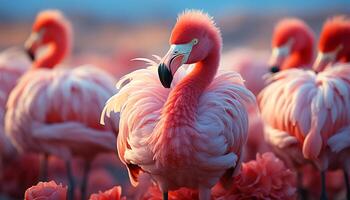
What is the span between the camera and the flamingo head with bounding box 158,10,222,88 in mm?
3979

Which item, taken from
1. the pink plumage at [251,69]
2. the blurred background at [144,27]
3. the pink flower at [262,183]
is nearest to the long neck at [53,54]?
the pink plumage at [251,69]

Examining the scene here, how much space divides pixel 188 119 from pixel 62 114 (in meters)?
1.68

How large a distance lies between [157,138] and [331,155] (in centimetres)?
134

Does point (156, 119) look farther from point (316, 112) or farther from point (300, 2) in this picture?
point (300, 2)

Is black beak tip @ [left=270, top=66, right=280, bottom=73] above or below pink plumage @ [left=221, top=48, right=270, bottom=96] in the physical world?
above

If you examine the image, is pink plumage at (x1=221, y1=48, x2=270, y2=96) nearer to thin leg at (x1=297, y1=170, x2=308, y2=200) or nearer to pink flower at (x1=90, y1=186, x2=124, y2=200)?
thin leg at (x1=297, y1=170, x2=308, y2=200)

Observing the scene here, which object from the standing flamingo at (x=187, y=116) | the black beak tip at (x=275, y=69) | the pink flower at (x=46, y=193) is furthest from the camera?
the black beak tip at (x=275, y=69)

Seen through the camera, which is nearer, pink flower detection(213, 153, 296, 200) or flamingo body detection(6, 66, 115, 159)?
pink flower detection(213, 153, 296, 200)

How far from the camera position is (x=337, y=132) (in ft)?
15.4

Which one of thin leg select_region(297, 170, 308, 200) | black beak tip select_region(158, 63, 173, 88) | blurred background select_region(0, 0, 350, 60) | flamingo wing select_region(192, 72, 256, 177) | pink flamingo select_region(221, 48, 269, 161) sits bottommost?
blurred background select_region(0, 0, 350, 60)

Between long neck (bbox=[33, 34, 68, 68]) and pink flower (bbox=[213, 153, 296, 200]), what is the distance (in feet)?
7.93

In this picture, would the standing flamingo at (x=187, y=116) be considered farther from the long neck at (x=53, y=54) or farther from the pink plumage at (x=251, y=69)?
the pink plumage at (x=251, y=69)

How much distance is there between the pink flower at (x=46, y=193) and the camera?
4.07m

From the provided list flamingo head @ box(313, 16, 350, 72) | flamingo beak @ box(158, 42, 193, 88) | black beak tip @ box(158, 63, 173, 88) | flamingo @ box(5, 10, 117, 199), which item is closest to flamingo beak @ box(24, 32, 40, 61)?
flamingo @ box(5, 10, 117, 199)
